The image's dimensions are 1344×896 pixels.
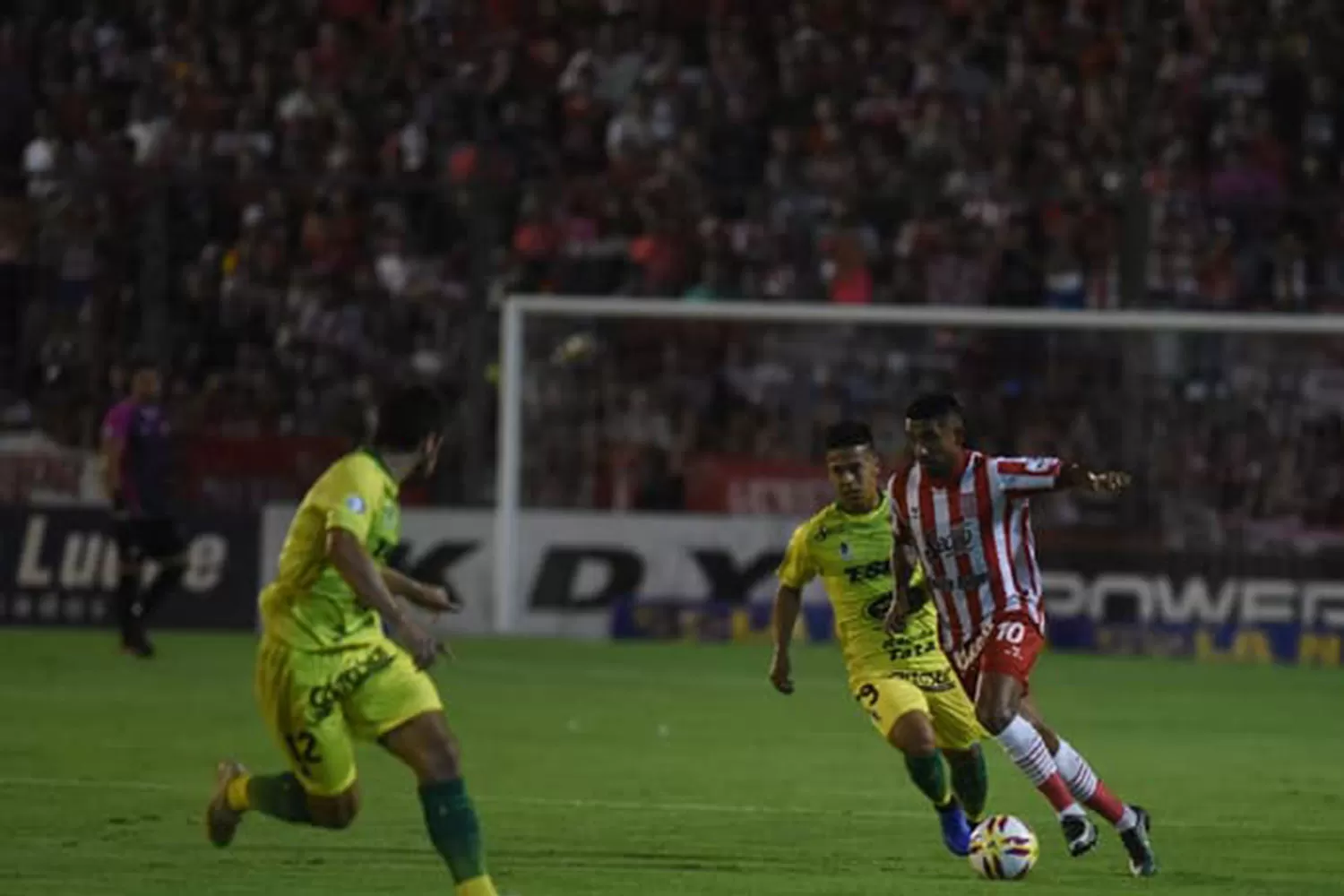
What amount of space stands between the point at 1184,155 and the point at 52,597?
11.3 m

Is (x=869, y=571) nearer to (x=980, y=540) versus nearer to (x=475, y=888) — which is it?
(x=980, y=540)

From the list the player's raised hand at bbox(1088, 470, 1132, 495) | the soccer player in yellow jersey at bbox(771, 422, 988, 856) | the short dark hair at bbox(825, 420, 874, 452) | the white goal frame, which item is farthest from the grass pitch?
the short dark hair at bbox(825, 420, 874, 452)

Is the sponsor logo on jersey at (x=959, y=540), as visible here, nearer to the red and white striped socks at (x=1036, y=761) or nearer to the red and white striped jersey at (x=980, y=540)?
the red and white striped jersey at (x=980, y=540)

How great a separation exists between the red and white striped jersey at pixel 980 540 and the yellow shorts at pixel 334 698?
2908 mm

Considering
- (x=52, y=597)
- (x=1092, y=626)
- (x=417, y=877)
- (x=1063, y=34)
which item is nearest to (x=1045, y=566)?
(x=1092, y=626)

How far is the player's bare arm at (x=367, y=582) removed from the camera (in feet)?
29.5

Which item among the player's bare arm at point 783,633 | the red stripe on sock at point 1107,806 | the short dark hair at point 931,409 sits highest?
the short dark hair at point 931,409

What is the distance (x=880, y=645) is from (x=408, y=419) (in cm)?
335

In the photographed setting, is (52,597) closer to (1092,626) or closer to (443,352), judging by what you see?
(443,352)

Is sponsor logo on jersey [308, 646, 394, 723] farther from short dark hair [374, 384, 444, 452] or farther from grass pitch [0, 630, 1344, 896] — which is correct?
grass pitch [0, 630, 1344, 896]

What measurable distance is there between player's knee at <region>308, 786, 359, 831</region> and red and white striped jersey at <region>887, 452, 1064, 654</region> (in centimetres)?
297

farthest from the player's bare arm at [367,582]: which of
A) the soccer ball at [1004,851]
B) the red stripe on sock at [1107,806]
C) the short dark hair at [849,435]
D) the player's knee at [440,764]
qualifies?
the short dark hair at [849,435]

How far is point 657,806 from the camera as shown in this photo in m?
13.7

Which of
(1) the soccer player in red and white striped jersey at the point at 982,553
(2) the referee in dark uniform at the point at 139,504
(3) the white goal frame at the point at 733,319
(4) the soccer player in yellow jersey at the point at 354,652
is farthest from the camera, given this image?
(3) the white goal frame at the point at 733,319
